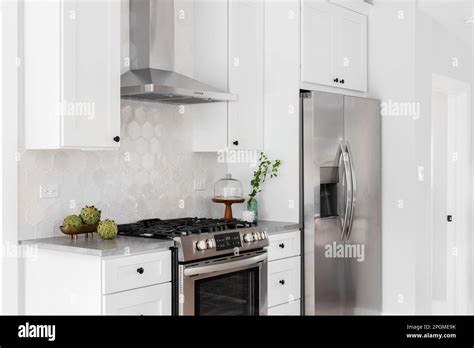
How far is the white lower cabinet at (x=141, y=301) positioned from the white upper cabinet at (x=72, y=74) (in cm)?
82

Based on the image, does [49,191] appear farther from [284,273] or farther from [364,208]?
[364,208]

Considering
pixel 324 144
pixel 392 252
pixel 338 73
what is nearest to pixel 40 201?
pixel 324 144

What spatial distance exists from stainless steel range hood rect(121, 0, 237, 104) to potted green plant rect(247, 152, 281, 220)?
60cm

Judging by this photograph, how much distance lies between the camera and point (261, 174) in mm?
4402

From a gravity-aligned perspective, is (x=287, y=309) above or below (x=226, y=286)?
below

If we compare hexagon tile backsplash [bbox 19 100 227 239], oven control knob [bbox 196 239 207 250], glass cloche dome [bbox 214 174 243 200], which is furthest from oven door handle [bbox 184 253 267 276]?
hexagon tile backsplash [bbox 19 100 227 239]

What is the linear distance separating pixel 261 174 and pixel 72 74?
5.78 ft

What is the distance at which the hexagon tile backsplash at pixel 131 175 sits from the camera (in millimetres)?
3312

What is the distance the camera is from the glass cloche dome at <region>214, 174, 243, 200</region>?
4336 millimetres

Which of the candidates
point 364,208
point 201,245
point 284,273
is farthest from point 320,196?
point 201,245

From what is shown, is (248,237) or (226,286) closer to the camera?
(226,286)

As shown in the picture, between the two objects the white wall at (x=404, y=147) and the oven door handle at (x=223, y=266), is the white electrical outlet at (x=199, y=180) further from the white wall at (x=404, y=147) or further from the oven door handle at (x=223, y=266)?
the white wall at (x=404, y=147)

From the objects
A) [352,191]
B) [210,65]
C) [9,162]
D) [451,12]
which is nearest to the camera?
[9,162]

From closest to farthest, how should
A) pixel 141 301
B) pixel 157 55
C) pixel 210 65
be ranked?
pixel 141 301
pixel 157 55
pixel 210 65
